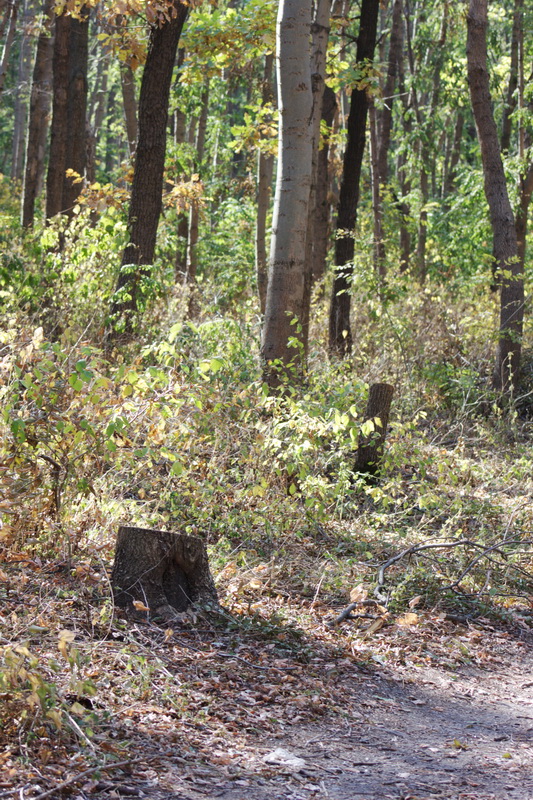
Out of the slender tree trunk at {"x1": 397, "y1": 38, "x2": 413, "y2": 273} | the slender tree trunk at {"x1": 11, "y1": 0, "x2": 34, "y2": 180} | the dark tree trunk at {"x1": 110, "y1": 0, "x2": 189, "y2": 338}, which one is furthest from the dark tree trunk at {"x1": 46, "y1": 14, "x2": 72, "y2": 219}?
the slender tree trunk at {"x1": 11, "y1": 0, "x2": 34, "y2": 180}

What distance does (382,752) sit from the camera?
3.85m

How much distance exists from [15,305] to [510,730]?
6.59 m

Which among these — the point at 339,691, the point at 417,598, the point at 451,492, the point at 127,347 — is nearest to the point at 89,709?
the point at 339,691

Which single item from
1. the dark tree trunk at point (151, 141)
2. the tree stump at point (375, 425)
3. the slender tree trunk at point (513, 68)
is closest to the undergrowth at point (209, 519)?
the tree stump at point (375, 425)

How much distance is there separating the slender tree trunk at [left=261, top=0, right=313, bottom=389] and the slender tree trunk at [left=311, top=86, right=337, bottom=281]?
5805 millimetres

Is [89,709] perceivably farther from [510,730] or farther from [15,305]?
[15,305]

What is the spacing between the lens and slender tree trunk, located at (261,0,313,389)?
7812 mm

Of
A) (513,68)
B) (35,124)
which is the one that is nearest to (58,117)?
(35,124)

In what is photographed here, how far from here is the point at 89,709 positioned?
3.63m

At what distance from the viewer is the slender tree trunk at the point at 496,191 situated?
1137cm

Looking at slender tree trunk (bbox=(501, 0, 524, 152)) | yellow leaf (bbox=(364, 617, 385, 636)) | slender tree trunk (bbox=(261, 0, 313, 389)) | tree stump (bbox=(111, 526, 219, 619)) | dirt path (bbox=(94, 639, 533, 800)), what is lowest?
dirt path (bbox=(94, 639, 533, 800))

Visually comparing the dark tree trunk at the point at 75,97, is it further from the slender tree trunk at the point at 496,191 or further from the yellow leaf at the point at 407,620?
the yellow leaf at the point at 407,620

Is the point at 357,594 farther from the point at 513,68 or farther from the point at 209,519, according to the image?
the point at 513,68

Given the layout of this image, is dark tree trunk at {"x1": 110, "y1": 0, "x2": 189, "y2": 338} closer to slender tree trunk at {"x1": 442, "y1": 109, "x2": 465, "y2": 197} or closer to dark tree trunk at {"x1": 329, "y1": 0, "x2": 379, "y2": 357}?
dark tree trunk at {"x1": 329, "y1": 0, "x2": 379, "y2": 357}
